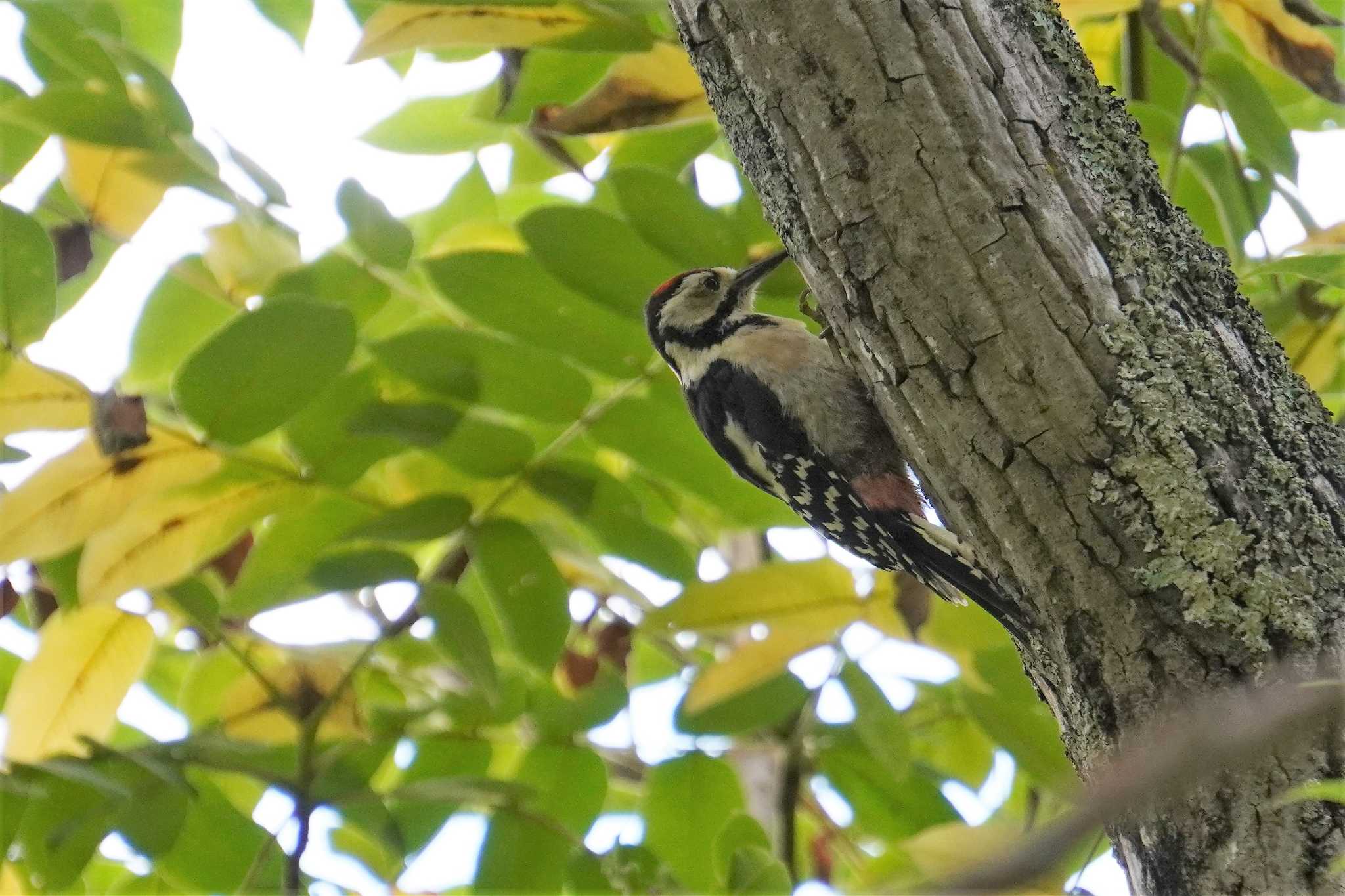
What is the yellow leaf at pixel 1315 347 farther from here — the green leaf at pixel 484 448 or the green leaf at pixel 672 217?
the green leaf at pixel 484 448

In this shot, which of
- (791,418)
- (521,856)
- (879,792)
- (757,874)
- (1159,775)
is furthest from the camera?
(791,418)

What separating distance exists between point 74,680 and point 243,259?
0.90 meters

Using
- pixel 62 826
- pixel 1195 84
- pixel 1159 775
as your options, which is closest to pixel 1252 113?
pixel 1195 84

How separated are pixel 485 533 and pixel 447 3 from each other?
3.29 feet

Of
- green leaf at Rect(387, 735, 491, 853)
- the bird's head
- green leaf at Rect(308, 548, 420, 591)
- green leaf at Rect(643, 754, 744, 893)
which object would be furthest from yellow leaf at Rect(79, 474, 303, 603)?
green leaf at Rect(643, 754, 744, 893)

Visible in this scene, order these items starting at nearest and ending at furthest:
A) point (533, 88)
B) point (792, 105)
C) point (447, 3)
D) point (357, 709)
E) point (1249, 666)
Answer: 1. point (1249, 666)
2. point (792, 105)
3. point (447, 3)
4. point (357, 709)
5. point (533, 88)

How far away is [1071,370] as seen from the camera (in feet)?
5.47

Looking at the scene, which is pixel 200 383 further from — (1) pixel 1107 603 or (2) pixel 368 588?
(1) pixel 1107 603

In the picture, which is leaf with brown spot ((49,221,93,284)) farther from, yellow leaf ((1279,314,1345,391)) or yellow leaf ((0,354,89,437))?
yellow leaf ((1279,314,1345,391))

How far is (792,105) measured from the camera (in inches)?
69.3

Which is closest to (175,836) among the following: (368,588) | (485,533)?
(368,588)

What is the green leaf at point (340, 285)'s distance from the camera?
2.54 metres

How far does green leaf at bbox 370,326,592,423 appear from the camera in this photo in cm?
241

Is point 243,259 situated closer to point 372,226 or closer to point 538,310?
point 372,226
